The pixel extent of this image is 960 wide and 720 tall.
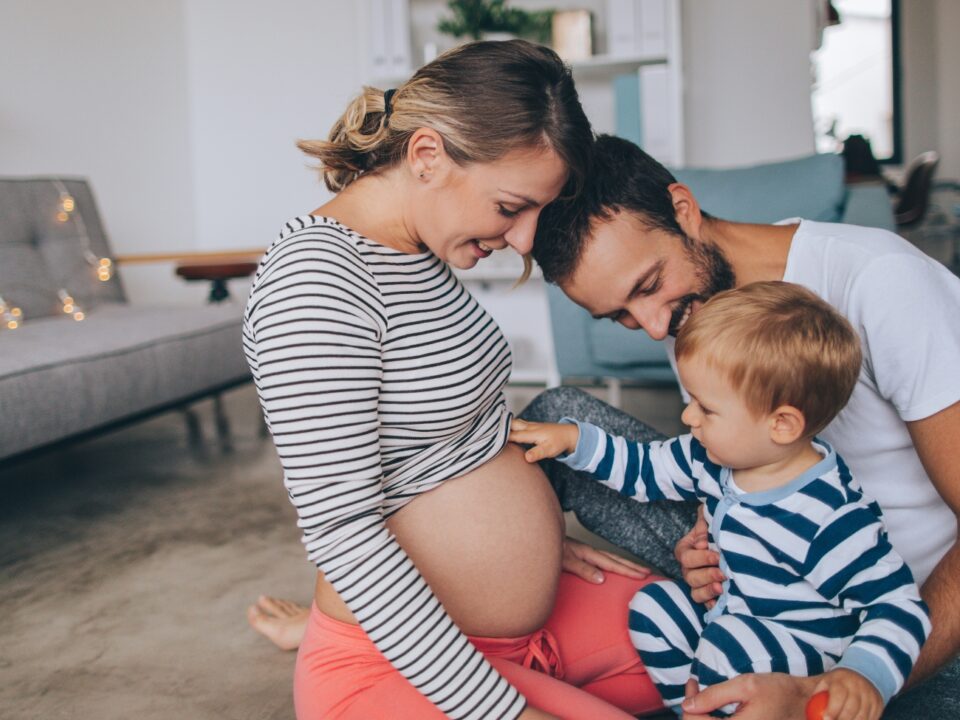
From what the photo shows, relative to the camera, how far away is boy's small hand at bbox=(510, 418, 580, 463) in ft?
3.56

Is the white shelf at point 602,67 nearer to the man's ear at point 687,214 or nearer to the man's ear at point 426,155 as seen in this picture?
the man's ear at point 687,214

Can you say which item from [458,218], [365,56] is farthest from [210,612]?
[365,56]

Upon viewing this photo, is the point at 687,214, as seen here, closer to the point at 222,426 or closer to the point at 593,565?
the point at 593,565

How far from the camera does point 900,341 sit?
3.08ft

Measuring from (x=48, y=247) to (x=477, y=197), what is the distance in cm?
255

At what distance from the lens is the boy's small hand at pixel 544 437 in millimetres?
1085

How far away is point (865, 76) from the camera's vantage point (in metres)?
7.39

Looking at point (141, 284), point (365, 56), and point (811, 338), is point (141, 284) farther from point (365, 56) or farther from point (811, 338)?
point (811, 338)

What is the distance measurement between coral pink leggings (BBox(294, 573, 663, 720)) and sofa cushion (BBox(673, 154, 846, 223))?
1570 millimetres

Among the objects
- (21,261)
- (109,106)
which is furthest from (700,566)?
(109,106)

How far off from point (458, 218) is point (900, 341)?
0.53 m

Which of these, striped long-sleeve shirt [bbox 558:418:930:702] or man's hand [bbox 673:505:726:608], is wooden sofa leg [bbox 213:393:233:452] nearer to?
man's hand [bbox 673:505:726:608]

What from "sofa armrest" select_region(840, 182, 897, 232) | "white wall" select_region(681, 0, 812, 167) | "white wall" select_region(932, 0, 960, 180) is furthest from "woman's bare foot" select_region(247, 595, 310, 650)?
"white wall" select_region(932, 0, 960, 180)

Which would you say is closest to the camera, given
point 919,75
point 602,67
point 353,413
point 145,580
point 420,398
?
point 353,413
